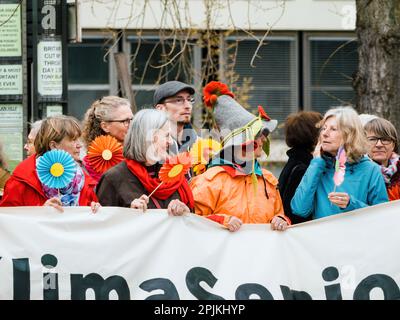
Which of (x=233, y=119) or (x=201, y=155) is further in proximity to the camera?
(x=201, y=155)

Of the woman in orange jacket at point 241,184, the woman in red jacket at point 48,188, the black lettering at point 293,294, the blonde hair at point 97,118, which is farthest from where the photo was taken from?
the blonde hair at point 97,118

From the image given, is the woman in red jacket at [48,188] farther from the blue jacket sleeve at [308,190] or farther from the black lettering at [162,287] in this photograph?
the blue jacket sleeve at [308,190]

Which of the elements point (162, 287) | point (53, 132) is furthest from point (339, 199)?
point (53, 132)

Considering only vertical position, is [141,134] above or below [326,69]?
below

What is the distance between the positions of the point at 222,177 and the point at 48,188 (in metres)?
1.05

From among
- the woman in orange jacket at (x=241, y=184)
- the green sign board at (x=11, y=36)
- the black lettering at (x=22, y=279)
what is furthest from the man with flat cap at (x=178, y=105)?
the green sign board at (x=11, y=36)

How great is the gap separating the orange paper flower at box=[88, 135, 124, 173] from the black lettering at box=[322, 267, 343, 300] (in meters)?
1.61

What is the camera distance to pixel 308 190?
742 centimetres

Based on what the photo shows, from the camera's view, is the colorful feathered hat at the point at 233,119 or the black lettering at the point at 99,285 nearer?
the black lettering at the point at 99,285

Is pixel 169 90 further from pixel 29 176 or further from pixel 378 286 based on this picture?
pixel 378 286

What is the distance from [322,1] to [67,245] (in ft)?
49.2

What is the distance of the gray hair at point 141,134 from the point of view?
280 inches
